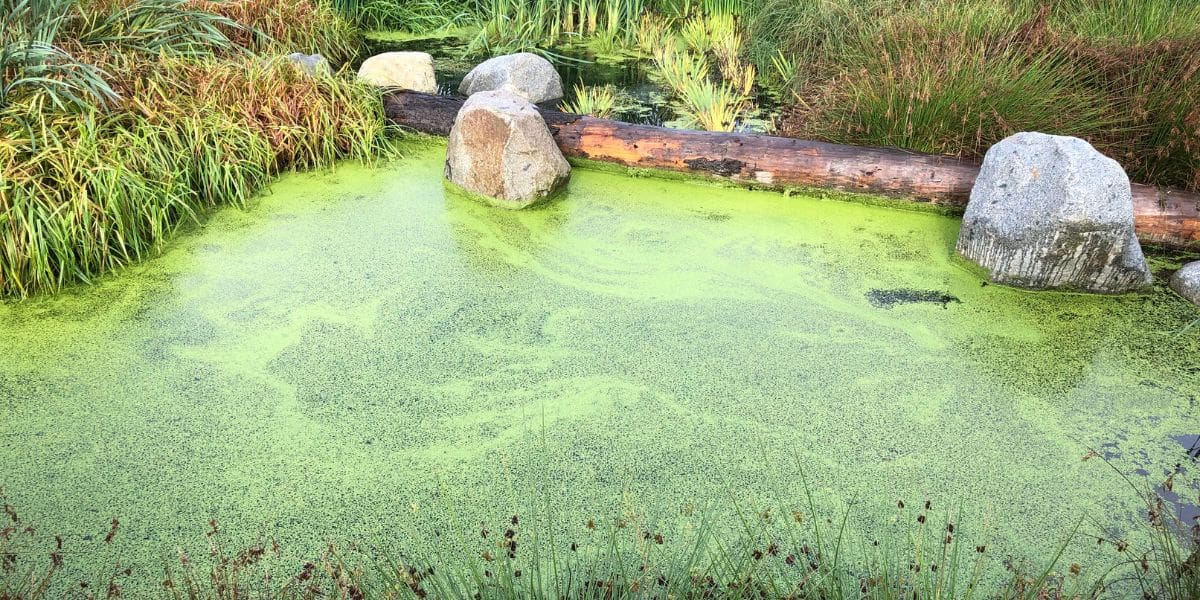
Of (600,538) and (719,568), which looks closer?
(719,568)

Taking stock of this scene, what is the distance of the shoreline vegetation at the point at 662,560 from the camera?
166cm

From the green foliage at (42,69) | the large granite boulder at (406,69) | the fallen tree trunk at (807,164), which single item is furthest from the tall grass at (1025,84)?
the green foliage at (42,69)

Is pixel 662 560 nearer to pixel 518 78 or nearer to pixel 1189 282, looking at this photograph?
pixel 1189 282

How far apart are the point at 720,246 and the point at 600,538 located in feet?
4.81

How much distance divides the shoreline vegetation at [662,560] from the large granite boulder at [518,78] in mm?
3073

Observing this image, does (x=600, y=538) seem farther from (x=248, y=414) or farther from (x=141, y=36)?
(x=141, y=36)

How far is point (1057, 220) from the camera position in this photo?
107 inches

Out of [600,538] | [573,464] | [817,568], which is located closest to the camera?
[817,568]

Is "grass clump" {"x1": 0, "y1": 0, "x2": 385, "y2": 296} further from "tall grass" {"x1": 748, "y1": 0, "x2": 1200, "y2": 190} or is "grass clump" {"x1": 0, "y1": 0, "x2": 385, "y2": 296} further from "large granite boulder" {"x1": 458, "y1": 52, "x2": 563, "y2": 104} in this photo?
"tall grass" {"x1": 748, "y1": 0, "x2": 1200, "y2": 190}

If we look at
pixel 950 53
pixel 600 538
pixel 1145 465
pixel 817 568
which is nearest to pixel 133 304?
pixel 600 538

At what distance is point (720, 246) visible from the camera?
122 inches

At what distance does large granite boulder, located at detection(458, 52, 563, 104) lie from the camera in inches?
182

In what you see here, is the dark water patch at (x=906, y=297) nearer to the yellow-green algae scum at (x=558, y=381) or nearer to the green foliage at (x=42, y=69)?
the yellow-green algae scum at (x=558, y=381)

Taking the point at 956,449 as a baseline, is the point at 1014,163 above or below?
above
